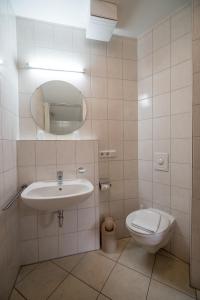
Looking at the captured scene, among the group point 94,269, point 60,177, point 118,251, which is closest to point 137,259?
point 118,251

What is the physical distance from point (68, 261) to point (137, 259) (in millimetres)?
711

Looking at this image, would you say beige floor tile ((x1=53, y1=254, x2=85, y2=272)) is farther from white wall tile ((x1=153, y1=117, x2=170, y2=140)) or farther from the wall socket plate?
white wall tile ((x1=153, y1=117, x2=170, y2=140))

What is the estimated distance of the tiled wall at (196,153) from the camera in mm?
1334

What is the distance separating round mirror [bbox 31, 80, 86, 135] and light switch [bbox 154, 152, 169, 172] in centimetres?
94

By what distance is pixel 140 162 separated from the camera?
2.17m

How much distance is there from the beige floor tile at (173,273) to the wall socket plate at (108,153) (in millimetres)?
Answer: 1193

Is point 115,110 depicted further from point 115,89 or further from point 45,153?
point 45,153

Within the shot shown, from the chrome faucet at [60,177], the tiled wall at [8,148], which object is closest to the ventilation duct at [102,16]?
the tiled wall at [8,148]

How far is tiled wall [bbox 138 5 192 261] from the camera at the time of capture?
1.64 meters

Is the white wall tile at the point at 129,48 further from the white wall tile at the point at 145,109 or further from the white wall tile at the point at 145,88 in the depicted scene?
the white wall tile at the point at 145,109

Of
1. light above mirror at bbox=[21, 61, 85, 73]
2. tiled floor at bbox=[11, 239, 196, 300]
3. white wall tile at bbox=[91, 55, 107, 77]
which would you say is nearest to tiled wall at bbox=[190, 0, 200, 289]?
tiled floor at bbox=[11, 239, 196, 300]

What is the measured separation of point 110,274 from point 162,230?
2.08 ft

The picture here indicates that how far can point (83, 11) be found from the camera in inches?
65.0

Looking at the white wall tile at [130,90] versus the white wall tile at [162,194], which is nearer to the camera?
the white wall tile at [162,194]
